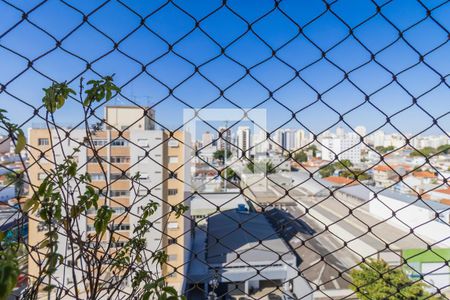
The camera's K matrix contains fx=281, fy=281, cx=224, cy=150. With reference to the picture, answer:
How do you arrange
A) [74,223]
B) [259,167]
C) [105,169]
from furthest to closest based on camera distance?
1. [259,167]
2. [105,169]
3. [74,223]

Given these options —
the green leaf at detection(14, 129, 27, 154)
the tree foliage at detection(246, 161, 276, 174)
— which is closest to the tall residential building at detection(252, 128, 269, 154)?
the tree foliage at detection(246, 161, 276, 174)

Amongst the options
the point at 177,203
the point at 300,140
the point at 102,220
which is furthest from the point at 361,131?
the point at 102,220

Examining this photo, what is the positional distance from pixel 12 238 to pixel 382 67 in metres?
0.99

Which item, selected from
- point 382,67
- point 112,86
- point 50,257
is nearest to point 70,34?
point 112,86

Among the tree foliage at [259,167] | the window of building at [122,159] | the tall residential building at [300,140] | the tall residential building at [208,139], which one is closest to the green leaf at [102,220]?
the tall residential building at [208,139]

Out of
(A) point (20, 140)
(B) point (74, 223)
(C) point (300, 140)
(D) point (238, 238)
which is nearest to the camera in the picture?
(A) point (20, 140)

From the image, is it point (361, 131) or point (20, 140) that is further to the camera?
point (361, 131)

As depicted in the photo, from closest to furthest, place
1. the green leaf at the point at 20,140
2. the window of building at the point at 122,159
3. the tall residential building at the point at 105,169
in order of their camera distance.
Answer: the green leaf at the point at 20,140 < the tall residential building at the point at 105,169 < the window of building at the point at 122,159

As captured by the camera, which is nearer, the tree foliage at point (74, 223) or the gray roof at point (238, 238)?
the tree foliage at point (74, 223)

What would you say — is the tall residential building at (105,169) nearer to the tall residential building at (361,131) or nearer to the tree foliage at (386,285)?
the tall residential building at (361,131)

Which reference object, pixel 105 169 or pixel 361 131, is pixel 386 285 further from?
pixel 105 169

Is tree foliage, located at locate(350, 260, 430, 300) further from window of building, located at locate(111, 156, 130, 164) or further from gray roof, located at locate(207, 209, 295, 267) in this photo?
window of building, located at locate(111, 156, 130, 164)

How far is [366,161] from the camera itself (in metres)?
1.77

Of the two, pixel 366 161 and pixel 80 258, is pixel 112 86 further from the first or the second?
pixel 366 161
